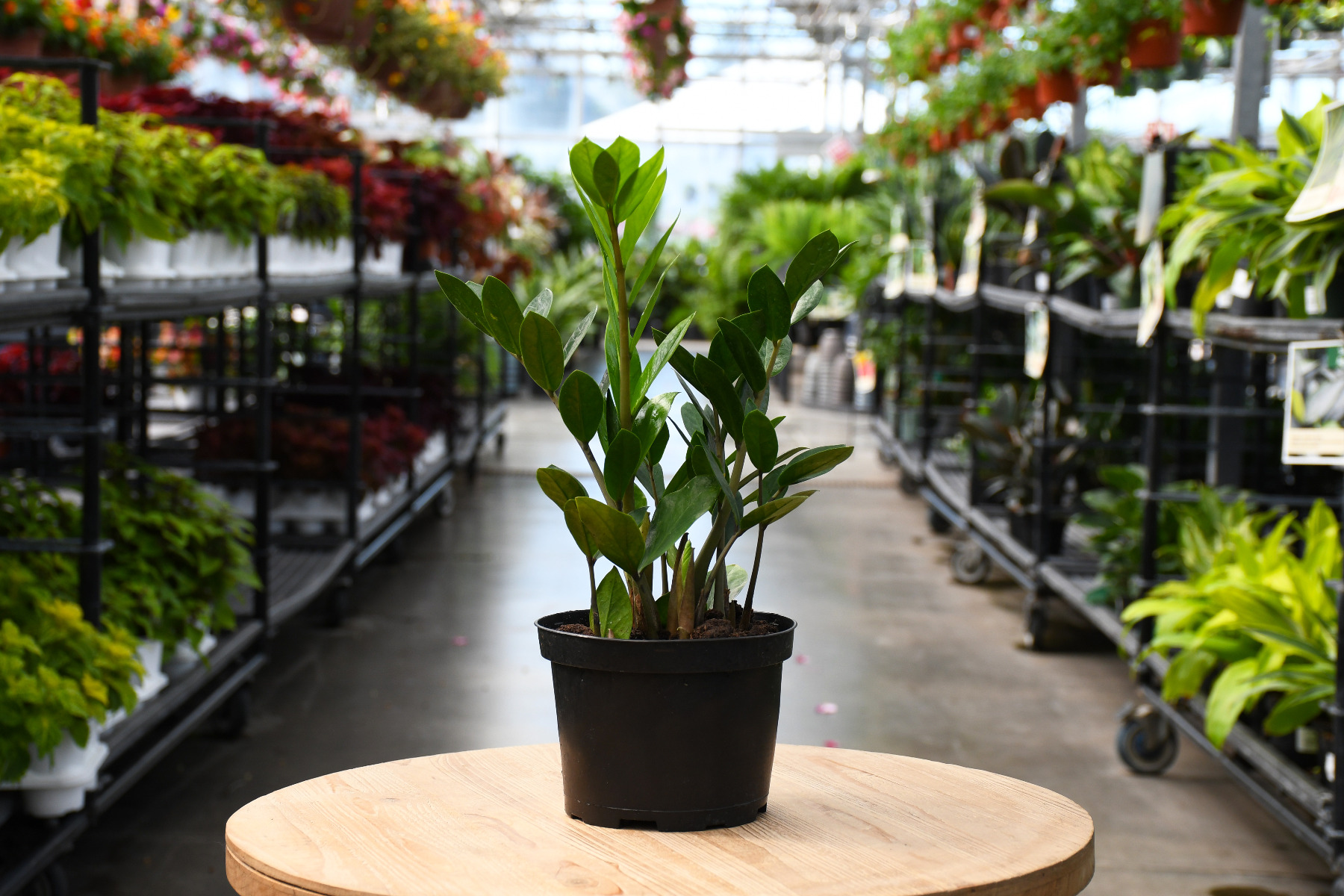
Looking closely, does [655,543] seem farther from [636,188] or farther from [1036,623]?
[1036,623]

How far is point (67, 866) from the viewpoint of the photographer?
2494 millimetres

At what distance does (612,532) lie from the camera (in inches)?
37.0

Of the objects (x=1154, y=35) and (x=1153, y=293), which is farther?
(x=1154, y=35)

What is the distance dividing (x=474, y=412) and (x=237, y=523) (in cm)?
507

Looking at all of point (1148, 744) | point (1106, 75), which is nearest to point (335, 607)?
point (1148, 744)

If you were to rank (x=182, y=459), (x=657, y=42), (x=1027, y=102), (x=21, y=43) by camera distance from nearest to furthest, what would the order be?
1. (x=21, y=43)
2. (x=182, y=459)
3. (x=1027, y=102)
4. (x=657, y=42)

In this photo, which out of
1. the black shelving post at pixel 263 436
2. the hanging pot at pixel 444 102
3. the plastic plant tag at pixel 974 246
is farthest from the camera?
the hanging pot at pixel 444 102

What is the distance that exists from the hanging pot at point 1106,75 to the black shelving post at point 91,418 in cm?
300

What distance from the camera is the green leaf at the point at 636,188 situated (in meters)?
0.95

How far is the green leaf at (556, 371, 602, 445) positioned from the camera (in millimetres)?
960

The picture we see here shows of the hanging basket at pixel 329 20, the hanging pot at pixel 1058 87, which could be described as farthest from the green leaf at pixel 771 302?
the hanging pot at pixel 1058 87

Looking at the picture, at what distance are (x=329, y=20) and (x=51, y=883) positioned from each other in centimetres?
316

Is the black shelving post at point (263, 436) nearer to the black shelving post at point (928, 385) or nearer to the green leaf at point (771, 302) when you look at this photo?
the green leaf at point (771, 302)

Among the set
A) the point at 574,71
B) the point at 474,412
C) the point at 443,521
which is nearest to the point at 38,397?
the point at 443,521
